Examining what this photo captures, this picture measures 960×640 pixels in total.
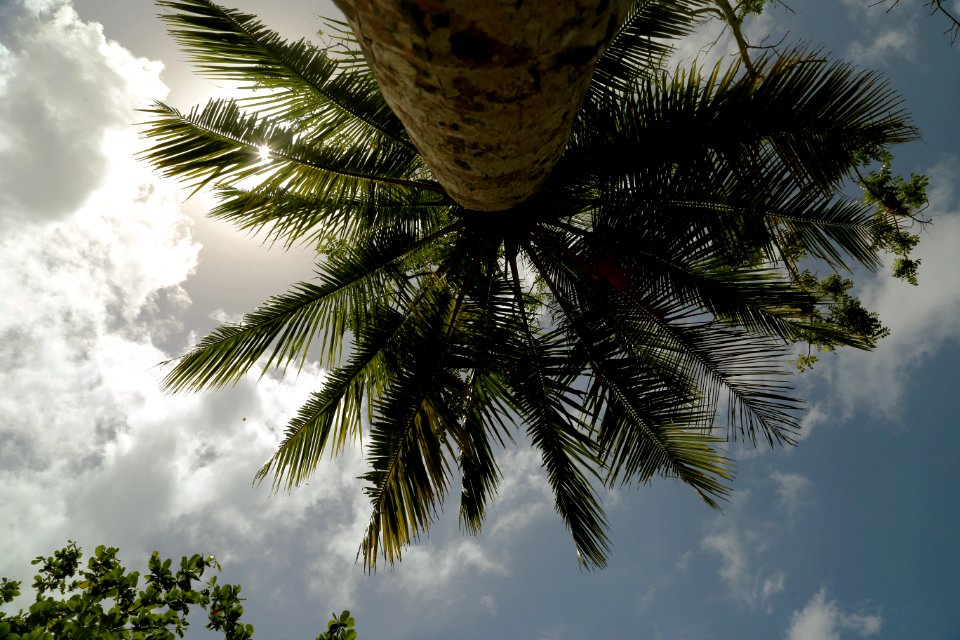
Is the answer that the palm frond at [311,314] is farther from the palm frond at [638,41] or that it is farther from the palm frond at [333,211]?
the palm frond at [638,41]

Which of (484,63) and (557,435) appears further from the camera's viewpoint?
(557,435)

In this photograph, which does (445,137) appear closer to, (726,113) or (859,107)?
(726,113)

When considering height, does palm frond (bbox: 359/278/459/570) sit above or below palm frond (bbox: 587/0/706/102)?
below

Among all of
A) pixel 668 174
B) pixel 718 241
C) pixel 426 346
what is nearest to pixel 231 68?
pixel 426 346

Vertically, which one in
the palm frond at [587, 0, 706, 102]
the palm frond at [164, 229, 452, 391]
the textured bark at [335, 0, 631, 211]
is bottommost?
the textured bark at [335, 0, 631, 211]

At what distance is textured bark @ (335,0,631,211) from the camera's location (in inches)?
41.8

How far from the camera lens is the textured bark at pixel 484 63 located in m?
1.06

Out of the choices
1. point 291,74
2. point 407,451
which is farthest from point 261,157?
point 407,451

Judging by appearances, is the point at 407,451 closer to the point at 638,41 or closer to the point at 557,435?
the point at 557,435

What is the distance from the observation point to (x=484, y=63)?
1.16 m

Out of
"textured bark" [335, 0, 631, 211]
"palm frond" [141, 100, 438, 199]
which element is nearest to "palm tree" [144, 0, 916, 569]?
"palm frond" [141, 100, 438, 199]

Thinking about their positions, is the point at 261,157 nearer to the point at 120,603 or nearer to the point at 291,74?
the point at 291,74

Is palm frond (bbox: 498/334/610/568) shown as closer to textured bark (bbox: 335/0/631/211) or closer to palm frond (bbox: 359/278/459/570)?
palm frond (bbox: 359/278/459/570)

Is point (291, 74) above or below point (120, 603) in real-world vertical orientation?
above
